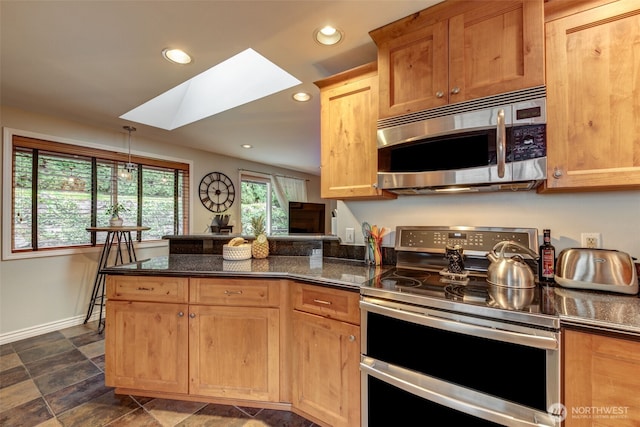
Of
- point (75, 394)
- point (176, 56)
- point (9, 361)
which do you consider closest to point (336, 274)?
point (176, 56)

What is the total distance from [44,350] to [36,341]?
322mm

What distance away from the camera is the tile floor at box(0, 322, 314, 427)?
5.39 ft

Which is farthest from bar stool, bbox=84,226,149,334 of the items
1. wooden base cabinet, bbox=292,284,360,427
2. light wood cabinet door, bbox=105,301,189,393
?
wooden base cabinet, bbox=292,284,360,427

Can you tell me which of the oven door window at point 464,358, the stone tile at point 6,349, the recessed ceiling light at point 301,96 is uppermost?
the recessed ceiling light at point 301,96

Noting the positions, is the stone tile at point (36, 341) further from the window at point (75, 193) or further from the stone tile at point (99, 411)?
the stone tile at point (99, 411)

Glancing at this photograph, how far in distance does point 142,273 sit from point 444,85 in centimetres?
212

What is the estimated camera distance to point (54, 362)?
233 cm

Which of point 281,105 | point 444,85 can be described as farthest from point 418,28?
point 281,105

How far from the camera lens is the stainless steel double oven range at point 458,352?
970 millimetres

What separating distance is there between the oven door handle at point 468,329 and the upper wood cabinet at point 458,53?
108cm

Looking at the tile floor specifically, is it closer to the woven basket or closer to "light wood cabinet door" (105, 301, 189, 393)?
"light wood cabinet door" (105, 301, 189, 393)

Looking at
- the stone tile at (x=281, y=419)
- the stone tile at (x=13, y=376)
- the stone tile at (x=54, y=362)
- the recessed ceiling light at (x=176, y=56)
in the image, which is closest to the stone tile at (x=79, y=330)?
the stone tile at (x=54, y=362)

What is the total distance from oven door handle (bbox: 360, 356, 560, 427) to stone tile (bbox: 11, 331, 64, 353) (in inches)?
129

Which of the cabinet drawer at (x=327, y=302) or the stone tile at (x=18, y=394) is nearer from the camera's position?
the cabinet drawer at (x=327, y=302)
